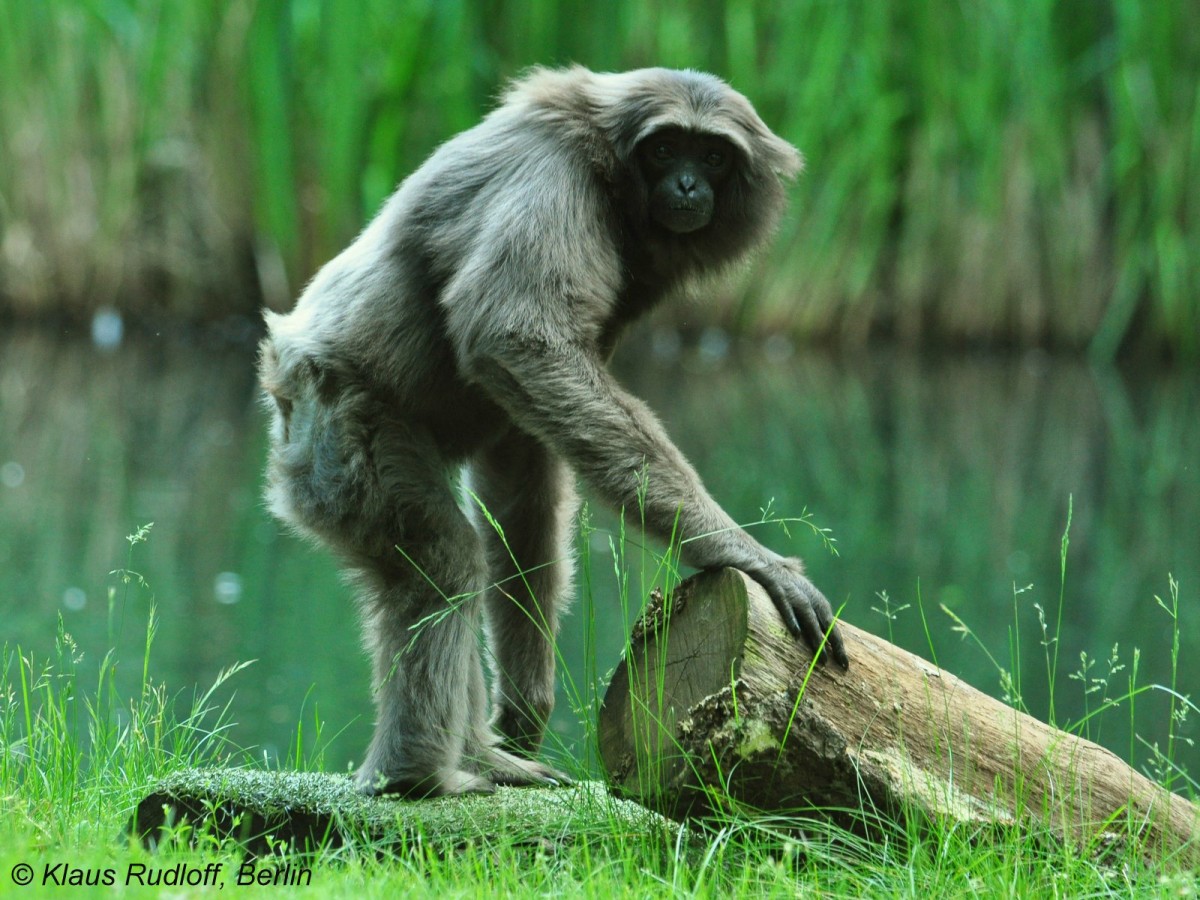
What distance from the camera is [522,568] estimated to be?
5.93m

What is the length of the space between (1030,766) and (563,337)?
6.85 ft

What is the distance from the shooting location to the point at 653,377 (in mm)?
18891

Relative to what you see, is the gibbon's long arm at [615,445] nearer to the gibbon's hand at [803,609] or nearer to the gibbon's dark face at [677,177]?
the gibbon's hand at [803,609]

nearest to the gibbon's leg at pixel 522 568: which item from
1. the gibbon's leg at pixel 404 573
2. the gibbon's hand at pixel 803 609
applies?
the gibbon's leg at pixel 404 573

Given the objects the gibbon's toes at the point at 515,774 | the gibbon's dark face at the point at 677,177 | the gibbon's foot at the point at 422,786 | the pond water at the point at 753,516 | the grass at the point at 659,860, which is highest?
the gibbon's dark face at the point at 677,177

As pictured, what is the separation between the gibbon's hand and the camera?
14.6ft

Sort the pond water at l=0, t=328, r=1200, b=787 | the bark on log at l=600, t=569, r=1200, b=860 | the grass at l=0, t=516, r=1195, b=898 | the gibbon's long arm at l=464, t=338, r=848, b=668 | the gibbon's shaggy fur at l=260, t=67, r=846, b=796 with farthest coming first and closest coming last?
the pond water at l=0, t=328, r=1200, b=787
the gibbon's shaggy fur at l=260, t=67, r=846, b=796
the gibbon's long arm at l=464, t=338, r=848, b=668
the bark on log at l=600, t=569, r=1200, b=860
the grass at l=0, t=516, r=1195, b=898

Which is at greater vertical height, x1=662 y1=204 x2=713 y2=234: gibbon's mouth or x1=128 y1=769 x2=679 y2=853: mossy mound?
x1=662 y1=204 x2=713 y2=234: gibbon's mouth

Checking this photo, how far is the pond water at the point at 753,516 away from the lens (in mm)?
8523

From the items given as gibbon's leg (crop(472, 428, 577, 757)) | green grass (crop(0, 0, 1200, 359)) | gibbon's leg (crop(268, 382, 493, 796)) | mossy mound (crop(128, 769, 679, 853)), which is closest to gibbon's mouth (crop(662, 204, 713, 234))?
gibbon's leg (crop(472, 428, 577, 757))

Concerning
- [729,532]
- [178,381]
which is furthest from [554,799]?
[178,381]

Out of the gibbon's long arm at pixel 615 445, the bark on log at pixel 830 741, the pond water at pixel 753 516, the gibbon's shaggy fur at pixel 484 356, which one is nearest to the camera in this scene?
the bark on log at pixel 830 741

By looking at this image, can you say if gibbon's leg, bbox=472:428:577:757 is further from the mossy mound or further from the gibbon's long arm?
the gibbon's long arm

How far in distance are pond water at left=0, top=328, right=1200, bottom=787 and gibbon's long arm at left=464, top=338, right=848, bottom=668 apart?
22 cm
